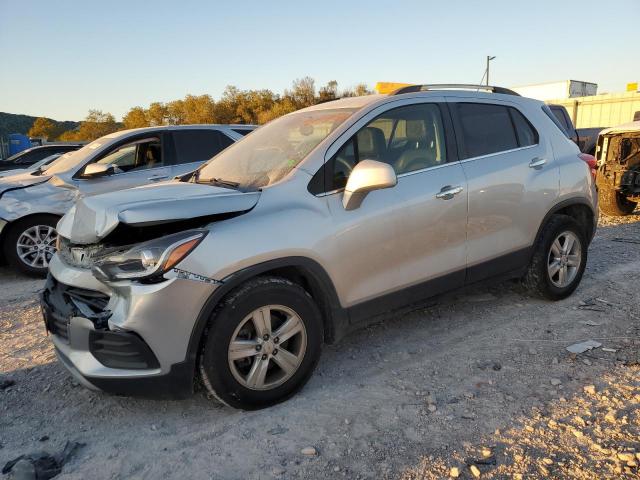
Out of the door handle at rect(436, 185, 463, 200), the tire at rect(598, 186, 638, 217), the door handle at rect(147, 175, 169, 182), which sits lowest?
the tire at rect(598, 186, 638, 217)

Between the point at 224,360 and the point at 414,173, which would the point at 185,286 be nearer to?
the point at 224,360

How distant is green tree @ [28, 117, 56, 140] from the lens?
238 feet

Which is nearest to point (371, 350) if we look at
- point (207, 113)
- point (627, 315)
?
point (627, 315)

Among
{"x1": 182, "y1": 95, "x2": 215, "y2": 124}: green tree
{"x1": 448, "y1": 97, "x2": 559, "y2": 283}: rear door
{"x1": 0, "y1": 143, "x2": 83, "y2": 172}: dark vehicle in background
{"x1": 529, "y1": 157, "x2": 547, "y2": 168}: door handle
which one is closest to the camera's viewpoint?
{"x1": 448, "y1": 97, "x2": 559, "y2": 283}: rear door

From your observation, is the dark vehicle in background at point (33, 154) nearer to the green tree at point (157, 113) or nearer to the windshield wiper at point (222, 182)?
the windshield wiper at point (222, 182)

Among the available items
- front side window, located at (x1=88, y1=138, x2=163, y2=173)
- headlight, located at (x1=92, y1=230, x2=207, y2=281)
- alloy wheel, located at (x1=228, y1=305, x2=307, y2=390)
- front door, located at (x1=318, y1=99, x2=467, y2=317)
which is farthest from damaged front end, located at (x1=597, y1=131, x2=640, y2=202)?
headlight, located at (x1=92, y1=230, x2=207, y2=281)

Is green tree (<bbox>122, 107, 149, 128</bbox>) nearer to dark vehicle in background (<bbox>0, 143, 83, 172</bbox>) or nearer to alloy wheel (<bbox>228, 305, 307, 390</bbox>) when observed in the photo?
dark vehicle in background (<bbox>0, 143, 83, 172</bbox>)

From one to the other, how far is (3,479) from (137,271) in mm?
1160

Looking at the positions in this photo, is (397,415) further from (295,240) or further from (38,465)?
(38,465)

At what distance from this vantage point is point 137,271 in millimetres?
2473

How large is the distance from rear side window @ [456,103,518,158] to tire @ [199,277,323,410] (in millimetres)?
1799

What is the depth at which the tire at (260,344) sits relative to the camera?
2592mm

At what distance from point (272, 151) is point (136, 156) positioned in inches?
144

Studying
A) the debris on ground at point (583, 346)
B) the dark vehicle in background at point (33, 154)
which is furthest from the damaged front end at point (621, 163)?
the dark vehicle in background at point (33, 154)
